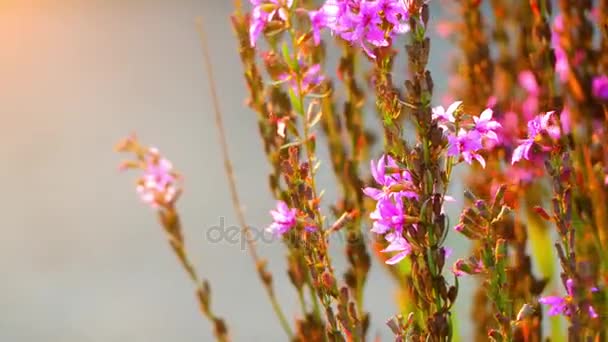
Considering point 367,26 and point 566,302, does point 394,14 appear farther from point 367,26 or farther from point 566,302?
point 566,302

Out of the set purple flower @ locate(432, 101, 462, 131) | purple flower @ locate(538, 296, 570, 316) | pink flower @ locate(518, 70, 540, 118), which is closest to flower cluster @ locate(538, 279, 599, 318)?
purple flower @ locate(538, 296, 570, 316)

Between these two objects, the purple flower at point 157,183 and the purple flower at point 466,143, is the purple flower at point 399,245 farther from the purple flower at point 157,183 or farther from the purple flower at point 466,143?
the purple flower at point 157,183

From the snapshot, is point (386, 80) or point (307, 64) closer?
point (386, 80)

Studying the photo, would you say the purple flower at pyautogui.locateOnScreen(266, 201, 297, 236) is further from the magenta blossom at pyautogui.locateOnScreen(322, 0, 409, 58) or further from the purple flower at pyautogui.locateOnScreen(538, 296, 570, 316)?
the purple flower at pyautogui.locateOnScreen(538, 296, 570, 316)

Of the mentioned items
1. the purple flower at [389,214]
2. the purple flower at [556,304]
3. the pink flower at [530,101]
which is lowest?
the purple flower at [556,304]

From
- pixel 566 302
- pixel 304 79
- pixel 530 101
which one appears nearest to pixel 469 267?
pixel 566 302

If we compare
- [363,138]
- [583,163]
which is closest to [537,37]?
[583,163]

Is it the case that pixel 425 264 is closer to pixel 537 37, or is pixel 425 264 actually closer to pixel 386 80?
pixel 386 80

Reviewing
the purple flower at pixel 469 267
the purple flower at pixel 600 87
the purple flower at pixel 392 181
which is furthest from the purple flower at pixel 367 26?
the purple flower at pixel 600 87
